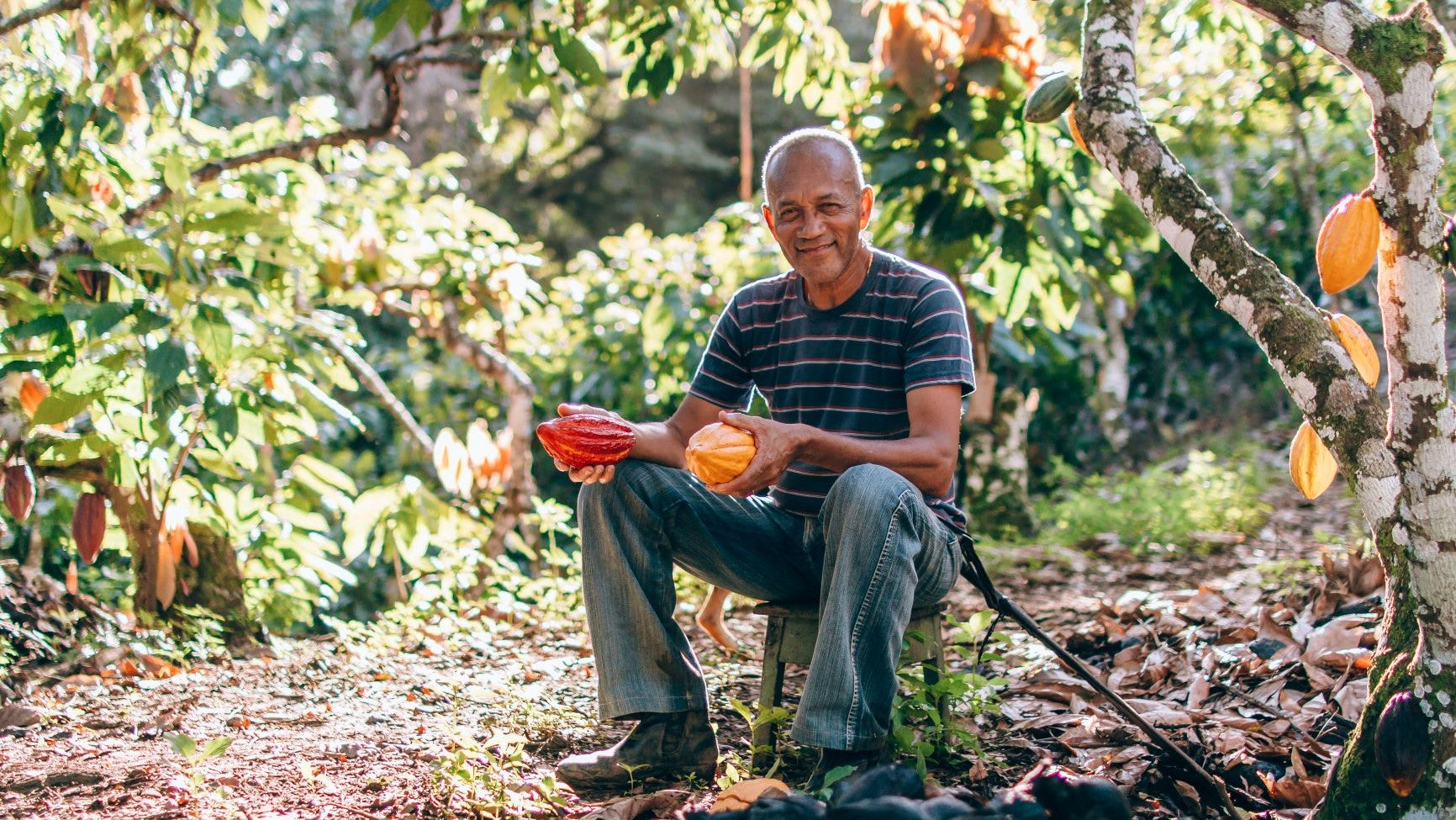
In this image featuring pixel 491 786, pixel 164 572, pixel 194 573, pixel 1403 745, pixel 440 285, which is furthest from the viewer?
pixel 440 285

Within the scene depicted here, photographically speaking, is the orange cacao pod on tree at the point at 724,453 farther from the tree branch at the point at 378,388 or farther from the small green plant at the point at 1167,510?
the small green plant at the point at 1167,510

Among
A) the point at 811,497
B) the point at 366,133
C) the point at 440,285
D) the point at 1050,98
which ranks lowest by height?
the point at 811,497

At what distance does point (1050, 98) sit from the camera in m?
2.54

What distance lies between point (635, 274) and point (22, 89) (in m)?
3.02

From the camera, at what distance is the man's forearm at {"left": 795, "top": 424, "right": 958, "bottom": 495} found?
7.55 feet

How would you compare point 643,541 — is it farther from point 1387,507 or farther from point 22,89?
point 22,89

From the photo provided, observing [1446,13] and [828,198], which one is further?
[1446,13]

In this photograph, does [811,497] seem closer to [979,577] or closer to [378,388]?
[979,577]

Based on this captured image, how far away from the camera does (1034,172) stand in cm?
414

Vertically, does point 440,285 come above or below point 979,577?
above

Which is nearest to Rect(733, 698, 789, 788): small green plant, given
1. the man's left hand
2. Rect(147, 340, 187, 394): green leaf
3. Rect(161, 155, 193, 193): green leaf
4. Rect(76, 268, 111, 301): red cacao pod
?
the man's left hand

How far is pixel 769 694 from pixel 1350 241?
142 cm

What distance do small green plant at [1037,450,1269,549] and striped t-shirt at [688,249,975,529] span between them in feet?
9.46

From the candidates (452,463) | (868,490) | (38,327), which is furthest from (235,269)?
(868,490)
